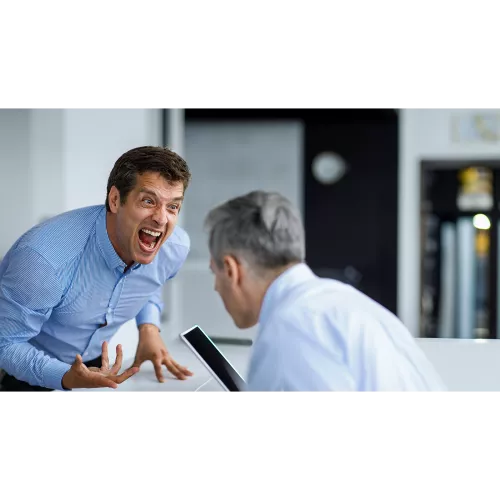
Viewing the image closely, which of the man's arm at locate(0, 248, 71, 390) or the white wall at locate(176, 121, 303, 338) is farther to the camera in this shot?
the white wall at locate(176, 121, 303, 338)

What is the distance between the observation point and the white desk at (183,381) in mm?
1719

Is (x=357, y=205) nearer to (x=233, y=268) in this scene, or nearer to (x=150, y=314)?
(x=150, y=314)

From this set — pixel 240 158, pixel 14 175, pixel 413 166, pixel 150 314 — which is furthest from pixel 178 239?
pixel 413 166

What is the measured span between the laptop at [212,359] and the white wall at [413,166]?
2613mm

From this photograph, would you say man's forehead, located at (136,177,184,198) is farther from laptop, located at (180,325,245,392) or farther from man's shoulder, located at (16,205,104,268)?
laptop, located at (180,325,245,392)

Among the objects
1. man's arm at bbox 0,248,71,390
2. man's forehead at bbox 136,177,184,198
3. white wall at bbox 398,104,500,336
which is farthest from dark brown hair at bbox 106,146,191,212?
white wall at bbox 398,104,500,336

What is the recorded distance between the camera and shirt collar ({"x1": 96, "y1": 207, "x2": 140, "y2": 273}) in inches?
66.6

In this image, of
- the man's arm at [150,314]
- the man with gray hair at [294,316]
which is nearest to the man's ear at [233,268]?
the man with gray hair at [294,316]

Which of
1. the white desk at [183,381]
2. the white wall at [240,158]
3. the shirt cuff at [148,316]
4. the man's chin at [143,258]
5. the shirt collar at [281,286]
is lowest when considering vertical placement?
the white desk at [183,381]

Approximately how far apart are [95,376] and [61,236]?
389mm

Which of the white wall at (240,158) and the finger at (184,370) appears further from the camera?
the white wall at (240,158)

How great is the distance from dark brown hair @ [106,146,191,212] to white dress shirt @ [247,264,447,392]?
555 mm

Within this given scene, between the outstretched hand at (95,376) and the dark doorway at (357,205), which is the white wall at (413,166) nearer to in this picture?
the dark doorway at (357,205)
